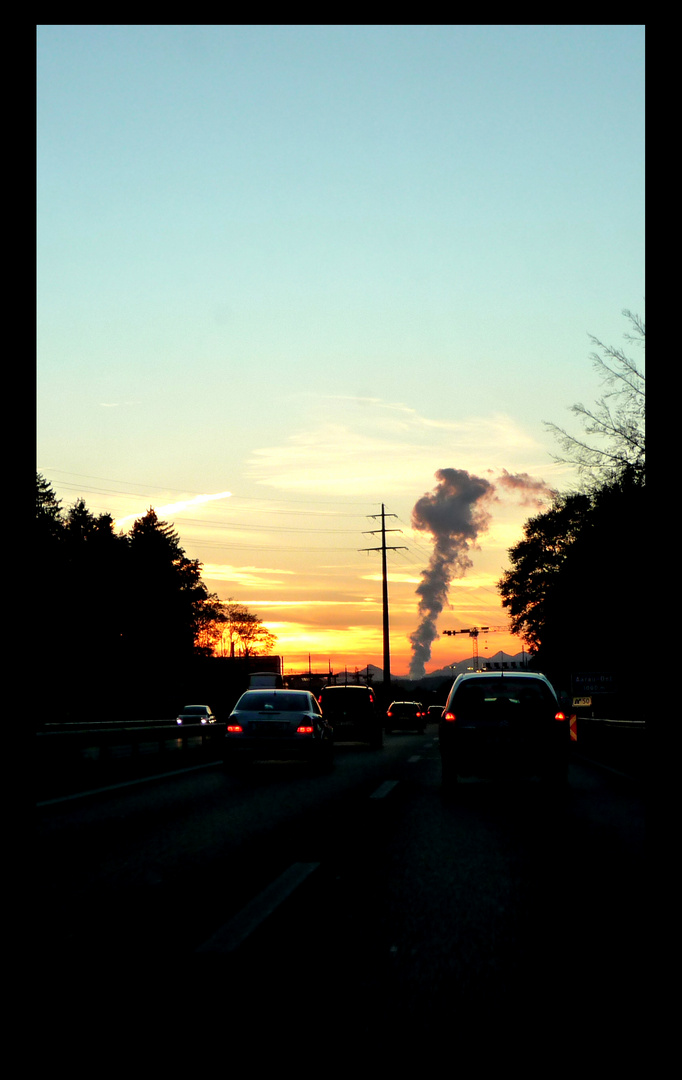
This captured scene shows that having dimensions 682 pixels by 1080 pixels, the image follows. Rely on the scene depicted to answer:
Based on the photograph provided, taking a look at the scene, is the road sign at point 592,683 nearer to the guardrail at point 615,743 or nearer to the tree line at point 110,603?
the guardrail at point 615,743

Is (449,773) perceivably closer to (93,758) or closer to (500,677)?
(500,677)

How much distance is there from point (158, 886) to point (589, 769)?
1477 centimetres

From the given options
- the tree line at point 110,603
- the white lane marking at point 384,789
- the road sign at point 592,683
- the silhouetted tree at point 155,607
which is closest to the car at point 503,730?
the white lane marking at point 384,789

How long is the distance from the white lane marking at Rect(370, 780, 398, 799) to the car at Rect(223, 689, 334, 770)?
2.68 metres

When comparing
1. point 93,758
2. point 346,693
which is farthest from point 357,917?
point 346,693

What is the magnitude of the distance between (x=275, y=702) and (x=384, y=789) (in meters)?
4.95

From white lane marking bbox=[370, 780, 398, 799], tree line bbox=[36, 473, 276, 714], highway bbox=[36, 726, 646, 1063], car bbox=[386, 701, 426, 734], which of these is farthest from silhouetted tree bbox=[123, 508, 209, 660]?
highway bbox=[36, 726, 646, 1063]

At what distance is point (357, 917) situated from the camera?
6.78 m

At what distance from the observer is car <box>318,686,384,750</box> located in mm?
32812

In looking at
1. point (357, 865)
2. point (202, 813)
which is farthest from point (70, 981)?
point (202, 813)

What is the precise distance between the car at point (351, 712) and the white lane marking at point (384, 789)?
14.6 m

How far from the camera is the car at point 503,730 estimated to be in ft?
49.1

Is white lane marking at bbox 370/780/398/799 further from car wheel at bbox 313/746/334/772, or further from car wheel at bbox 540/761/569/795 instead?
car wheel at bbox 313/746/334/772
